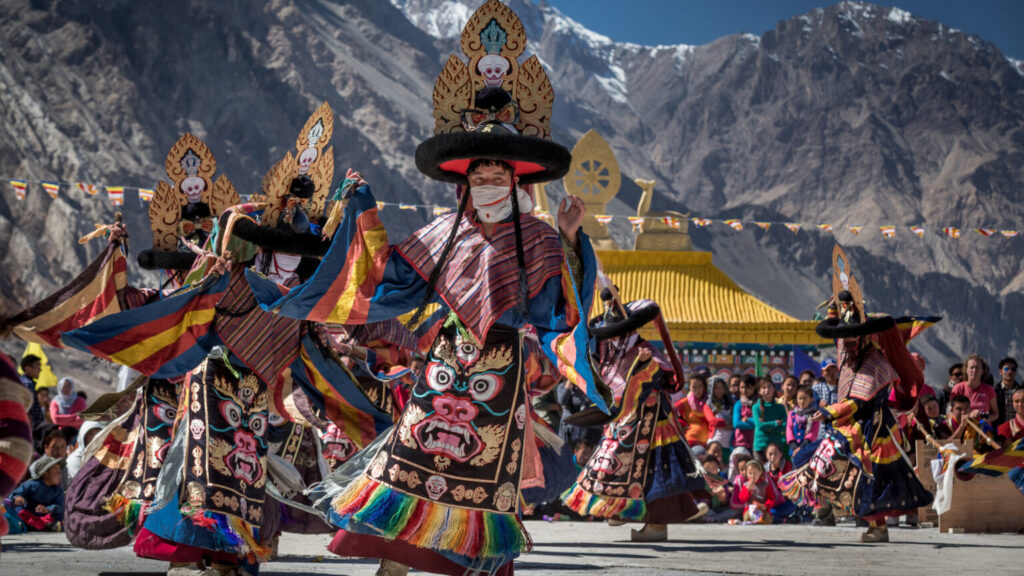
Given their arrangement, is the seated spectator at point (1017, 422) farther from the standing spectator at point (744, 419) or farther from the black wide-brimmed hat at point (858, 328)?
the standing spectator at point (744, 419)

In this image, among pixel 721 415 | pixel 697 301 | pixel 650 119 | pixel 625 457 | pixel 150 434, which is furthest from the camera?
pixel 650 119

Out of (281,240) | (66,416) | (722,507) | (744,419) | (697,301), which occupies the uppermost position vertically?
(697,301)

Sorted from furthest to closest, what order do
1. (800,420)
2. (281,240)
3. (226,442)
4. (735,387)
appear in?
(735,387) < (800,420) < (281,240) < (226,442)

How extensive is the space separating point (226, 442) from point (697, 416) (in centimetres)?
700

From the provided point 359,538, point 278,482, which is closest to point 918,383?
point 278,482

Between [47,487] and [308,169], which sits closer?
[308,169]

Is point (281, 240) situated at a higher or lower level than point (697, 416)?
higher

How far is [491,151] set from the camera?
462cm

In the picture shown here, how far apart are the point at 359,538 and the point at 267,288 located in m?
1.24

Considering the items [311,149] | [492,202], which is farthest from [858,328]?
[492,202]

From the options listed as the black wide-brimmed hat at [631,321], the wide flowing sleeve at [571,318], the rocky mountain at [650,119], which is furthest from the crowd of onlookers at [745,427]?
the wide flowing sleeve at [571,318]

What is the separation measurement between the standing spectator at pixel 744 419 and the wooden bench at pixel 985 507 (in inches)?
91.7

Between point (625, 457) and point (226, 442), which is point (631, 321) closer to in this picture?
point (625, 457)

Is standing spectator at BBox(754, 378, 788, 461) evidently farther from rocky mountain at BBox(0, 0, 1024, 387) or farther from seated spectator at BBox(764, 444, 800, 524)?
rocky mountain at BBox(0, 0, 1024, 387)
